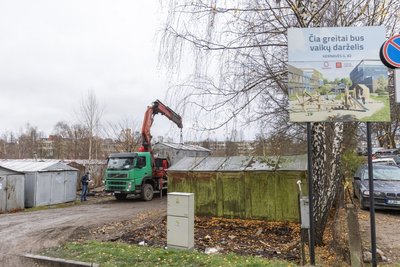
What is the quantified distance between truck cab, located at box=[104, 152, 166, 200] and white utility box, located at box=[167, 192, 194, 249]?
12.4 meters

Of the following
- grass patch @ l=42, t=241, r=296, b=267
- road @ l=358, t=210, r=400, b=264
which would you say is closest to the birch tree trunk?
road @ l=358, t=210, r=400, b=264

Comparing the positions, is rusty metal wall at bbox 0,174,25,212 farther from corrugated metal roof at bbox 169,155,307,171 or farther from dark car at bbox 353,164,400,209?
dark car at bbox 353,164,400,209

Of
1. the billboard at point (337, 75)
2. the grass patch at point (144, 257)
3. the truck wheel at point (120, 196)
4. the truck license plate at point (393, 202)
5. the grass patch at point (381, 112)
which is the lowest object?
the truck wheel at point (120, 196)

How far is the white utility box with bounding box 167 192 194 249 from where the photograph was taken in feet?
25.3

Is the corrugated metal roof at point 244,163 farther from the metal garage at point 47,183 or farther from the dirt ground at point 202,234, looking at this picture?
the metal garage at point 47,183

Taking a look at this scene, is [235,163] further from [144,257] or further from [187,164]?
[144,257]

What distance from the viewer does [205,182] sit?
13.5 m

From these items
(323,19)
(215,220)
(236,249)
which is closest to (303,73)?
(323,19)

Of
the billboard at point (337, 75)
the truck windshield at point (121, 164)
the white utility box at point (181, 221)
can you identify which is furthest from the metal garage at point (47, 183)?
the billboard at point (337, 75)

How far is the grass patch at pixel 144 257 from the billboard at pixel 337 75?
269cm

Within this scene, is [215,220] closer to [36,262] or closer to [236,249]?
[236,249]

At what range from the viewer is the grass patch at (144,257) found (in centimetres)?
621

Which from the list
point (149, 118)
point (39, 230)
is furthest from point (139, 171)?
point (39, 230)

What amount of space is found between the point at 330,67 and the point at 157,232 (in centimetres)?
692
